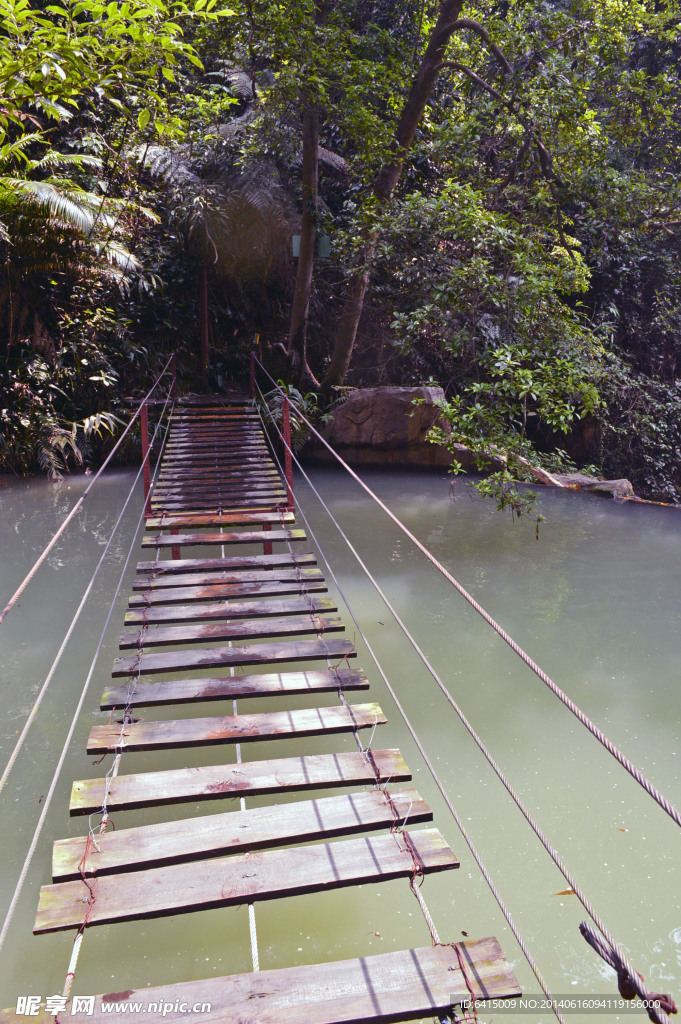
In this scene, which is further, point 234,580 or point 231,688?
point 234,580

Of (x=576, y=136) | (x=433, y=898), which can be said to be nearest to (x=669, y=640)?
(x=433, y=898)

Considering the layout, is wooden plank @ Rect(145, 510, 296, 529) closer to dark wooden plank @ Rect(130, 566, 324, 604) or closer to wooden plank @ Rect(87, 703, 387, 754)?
dark wooden plank @ Rect(130, 566, 324, 604)

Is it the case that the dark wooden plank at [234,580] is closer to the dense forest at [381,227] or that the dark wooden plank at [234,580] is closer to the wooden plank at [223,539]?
the wooden plank at [223,539]

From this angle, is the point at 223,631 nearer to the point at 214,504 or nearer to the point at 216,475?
the point at 214,504

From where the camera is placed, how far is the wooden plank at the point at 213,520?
162 inches

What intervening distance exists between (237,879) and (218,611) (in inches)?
58.6

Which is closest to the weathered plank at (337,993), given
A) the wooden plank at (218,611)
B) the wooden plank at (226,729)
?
the wooden plank at (226,729)

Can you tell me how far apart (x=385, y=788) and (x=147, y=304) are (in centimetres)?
807

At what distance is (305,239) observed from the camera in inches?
296

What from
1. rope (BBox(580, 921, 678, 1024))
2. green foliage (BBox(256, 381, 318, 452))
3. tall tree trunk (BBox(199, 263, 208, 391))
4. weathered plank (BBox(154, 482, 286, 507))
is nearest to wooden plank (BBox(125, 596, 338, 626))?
weathered plank (BBox(154, 482, 286, 507))

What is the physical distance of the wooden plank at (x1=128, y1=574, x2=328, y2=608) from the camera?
3.19 m

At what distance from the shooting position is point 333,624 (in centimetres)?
301

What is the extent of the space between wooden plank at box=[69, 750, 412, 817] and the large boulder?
575 centimetres

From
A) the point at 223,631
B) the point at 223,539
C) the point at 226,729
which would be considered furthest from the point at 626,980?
the point at 223,539
